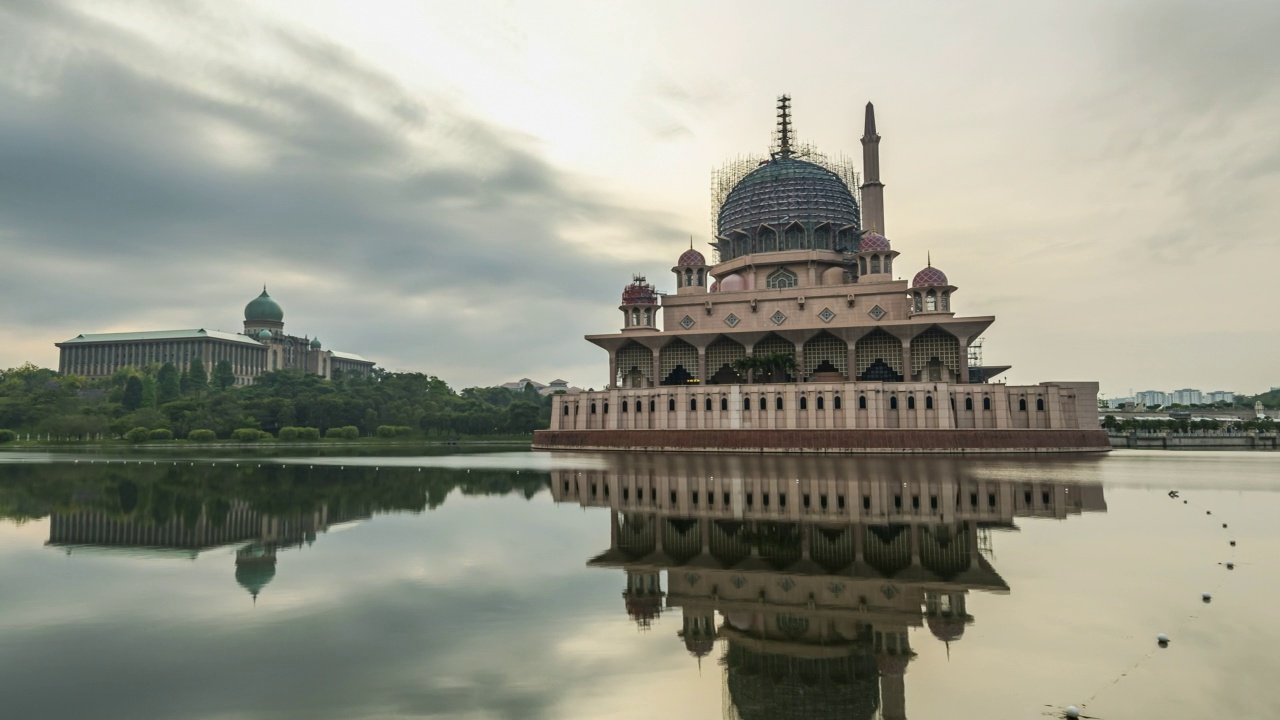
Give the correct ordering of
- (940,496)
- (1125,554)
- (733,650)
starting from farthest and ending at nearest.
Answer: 1. (940,496)
2. (1125,554)
3. (733,650)

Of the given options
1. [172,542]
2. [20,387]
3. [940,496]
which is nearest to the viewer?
[172,542]

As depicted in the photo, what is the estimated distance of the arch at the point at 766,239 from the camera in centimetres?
7506

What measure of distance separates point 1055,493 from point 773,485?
9.73m

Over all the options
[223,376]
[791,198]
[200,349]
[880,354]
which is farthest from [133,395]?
[880,354]

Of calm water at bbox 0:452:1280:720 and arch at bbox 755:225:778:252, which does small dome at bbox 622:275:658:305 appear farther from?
calm water at bbox 0:452:1280:720

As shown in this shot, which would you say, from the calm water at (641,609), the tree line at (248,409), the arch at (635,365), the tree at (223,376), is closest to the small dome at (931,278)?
the arch at (635,365)

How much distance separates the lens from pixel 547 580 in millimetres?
13062

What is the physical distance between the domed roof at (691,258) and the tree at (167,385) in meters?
78.9

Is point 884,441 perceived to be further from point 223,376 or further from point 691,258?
point 223,376

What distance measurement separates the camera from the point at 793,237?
2940 inches

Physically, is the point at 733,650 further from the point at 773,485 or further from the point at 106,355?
the point at 106,355

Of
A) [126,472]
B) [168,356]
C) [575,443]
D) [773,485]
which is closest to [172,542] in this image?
[773,485]

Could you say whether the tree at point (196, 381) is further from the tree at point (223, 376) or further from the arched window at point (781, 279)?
the arched window at point (781, 279)

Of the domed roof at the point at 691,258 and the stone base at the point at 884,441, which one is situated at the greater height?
the domed roof at the point at 691,258
